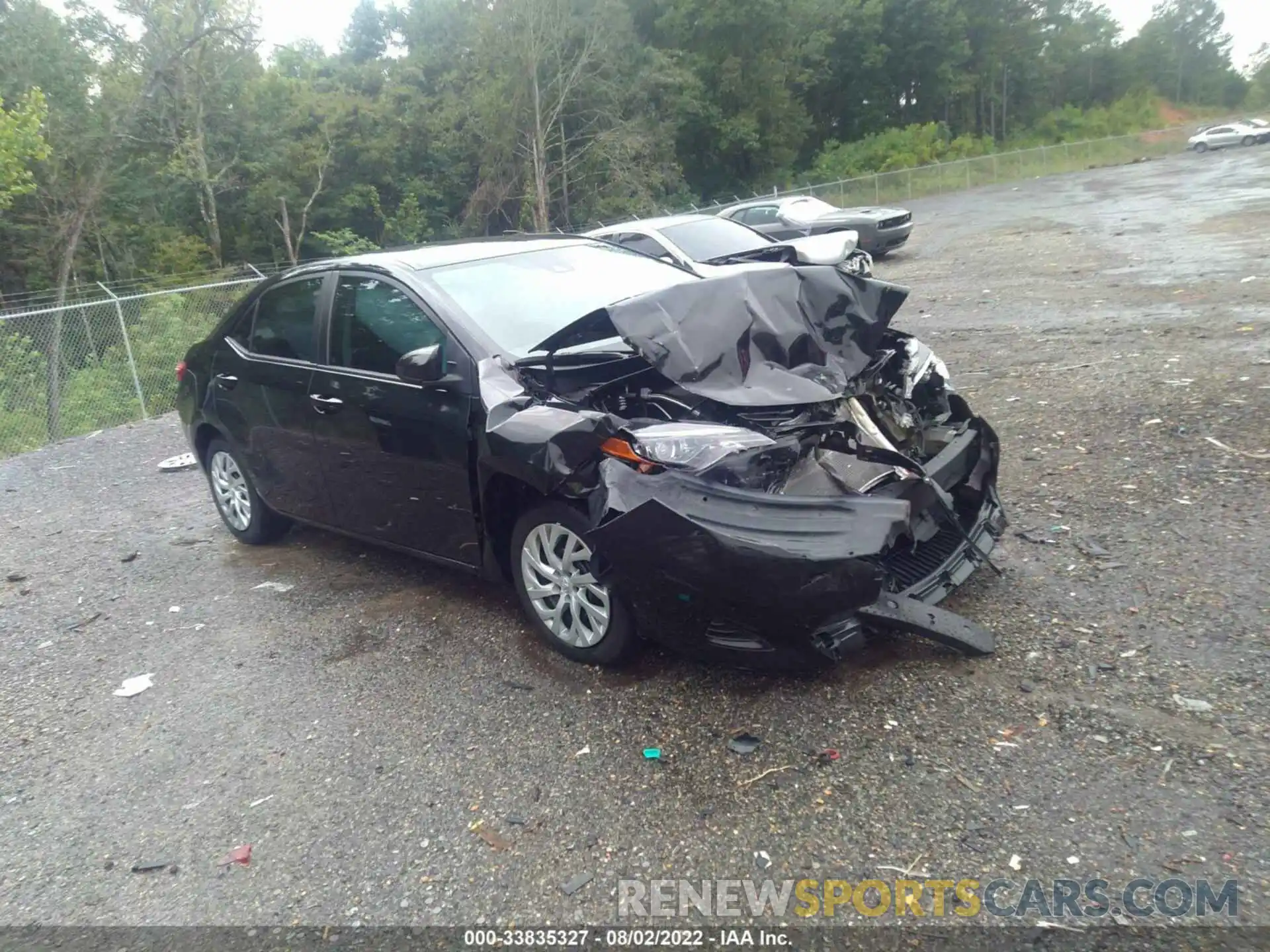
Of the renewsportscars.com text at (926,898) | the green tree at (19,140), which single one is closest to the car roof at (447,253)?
the renewsportscars.com text at (926,898)

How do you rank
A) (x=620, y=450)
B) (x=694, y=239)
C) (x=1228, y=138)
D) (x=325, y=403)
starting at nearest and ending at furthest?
(x=620, y=450) → (x=325, y=403) → (x=694, y=239) → (x=1228, y=138)

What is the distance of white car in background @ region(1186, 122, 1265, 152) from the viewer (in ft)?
141

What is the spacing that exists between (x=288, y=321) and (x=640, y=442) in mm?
2942

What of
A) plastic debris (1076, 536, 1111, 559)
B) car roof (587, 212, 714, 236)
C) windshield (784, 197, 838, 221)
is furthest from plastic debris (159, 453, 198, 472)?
windshield (784, 197, 838, 221)

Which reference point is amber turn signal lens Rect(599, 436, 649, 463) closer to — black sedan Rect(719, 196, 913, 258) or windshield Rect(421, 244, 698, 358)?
windshield Rect(421, 244, 698, 358)

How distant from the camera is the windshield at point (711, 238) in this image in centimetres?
1220

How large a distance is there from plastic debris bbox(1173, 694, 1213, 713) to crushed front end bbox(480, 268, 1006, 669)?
0.65 metres

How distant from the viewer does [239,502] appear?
6.33m

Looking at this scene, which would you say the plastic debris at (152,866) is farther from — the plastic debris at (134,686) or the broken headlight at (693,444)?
the broken headlight at (693,444)

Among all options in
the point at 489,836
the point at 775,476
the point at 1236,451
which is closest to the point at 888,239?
the point at 1236,451

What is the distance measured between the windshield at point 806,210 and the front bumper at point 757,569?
16.9m

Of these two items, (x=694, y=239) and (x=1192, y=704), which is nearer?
(x=1192, y=704)

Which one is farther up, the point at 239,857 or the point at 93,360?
the point at 93,360

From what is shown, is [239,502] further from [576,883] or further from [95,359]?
[95,359]
